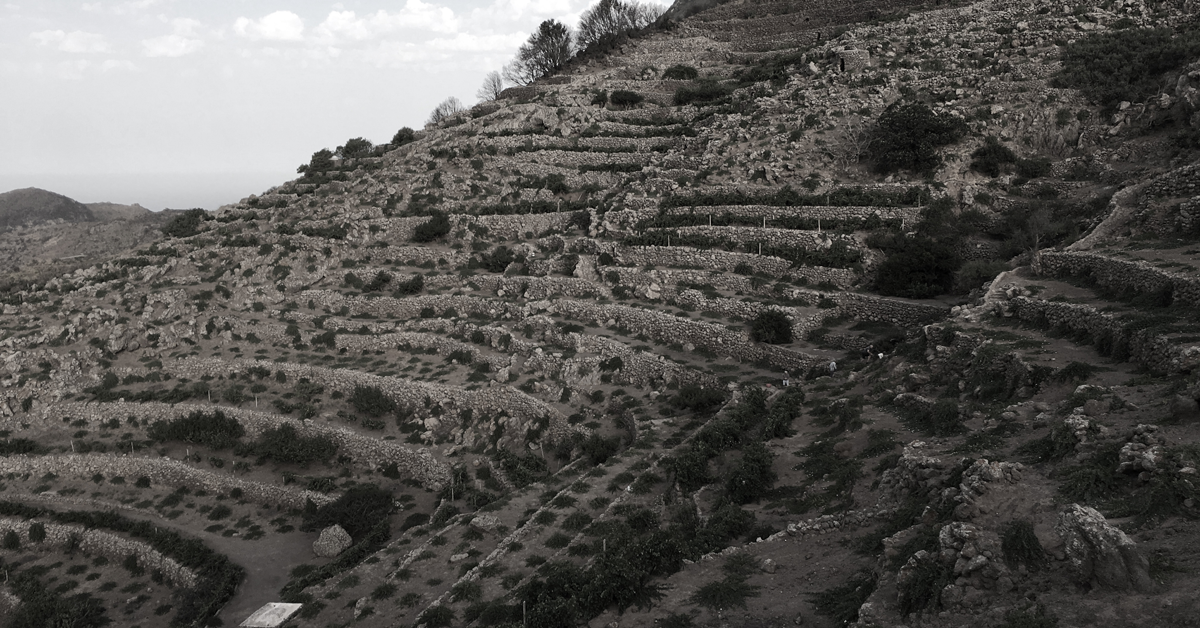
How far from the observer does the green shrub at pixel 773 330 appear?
946 inches

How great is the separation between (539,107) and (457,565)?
36.1 meters

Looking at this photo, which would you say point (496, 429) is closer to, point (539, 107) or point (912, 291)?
point (912, 291)

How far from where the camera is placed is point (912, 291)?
2428 centimetres

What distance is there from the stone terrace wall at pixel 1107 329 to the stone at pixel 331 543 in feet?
66.8

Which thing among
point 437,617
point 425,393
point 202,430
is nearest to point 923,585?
point 437,617

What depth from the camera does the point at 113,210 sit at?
105 metres

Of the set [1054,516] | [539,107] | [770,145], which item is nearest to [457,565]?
[1054,516]

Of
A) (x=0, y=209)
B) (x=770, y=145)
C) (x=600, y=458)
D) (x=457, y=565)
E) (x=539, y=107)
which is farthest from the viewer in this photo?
(x=0, y=209)

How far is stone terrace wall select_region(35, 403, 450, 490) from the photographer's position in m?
24.9

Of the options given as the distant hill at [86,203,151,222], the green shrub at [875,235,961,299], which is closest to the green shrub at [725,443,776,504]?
the green shrub at [875,235,961,299]

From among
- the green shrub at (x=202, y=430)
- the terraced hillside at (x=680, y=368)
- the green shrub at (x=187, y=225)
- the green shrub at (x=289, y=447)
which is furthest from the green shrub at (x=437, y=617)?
the green shrub at (x=187, y=225)

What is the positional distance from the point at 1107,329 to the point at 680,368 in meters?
12.0

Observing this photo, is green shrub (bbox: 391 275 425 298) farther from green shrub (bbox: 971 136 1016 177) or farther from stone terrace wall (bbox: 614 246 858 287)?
green shrub (bbox: 971 136 1016 177)

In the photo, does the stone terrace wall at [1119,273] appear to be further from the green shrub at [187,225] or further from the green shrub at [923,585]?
the green shrub at [187,225]
